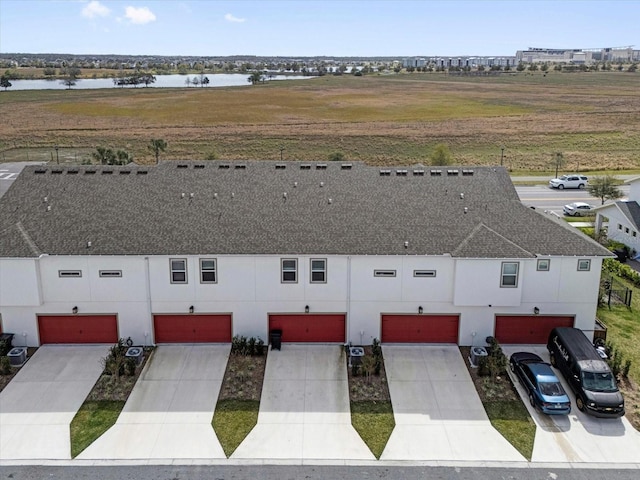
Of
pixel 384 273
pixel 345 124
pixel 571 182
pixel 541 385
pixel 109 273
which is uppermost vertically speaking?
pixel 345 124

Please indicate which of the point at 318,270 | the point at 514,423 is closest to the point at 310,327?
the point at 318,270

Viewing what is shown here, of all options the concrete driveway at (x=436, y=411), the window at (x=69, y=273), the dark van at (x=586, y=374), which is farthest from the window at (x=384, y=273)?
the window at (x=69, y=273)

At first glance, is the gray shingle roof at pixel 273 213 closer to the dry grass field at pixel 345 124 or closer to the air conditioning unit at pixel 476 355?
the air conditioning unit at pixel 476 355

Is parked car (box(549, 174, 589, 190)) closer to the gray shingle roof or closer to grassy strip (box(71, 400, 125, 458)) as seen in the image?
the gray shingle roof

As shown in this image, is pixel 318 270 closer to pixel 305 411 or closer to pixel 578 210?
pixel 305 411

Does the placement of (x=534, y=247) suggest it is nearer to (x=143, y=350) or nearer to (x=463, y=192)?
(x=463, y=192)

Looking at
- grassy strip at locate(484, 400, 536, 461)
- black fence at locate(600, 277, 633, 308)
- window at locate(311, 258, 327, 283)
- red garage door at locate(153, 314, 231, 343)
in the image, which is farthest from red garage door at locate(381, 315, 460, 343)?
black fence at locate(600, 277, 633, 308)
